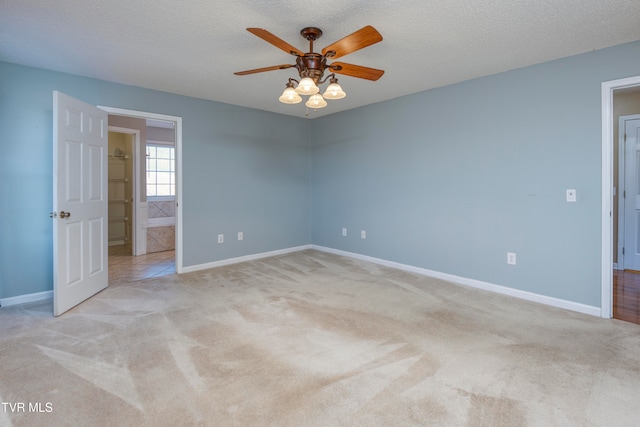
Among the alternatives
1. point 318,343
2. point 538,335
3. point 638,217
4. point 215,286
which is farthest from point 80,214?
point 638,217

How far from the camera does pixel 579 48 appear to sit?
9.11ft

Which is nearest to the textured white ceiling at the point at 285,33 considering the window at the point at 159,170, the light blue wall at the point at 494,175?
the light blue wall at the point at 494,175

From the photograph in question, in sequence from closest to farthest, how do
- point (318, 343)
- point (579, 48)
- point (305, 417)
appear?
1. point (305, 417)
2. point (318, 343)
3. point (579, 48)

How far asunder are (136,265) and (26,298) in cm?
151

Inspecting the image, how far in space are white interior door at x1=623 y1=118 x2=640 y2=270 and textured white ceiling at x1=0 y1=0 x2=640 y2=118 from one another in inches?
91.8

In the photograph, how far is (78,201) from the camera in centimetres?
312

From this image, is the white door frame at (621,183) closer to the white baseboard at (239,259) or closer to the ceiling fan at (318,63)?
the ceiling fan at (318,63)

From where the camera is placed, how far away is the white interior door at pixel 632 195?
424 centimetres

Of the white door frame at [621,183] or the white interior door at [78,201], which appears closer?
the white interior door at [78,201]

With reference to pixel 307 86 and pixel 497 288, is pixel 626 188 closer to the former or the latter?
pixel 497 288

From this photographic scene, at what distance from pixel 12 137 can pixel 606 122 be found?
5.51 meters

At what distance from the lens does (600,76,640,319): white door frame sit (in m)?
2.78

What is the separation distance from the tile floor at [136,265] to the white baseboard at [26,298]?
0.59 meters

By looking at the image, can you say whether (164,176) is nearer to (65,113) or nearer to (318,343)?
(65,113)
